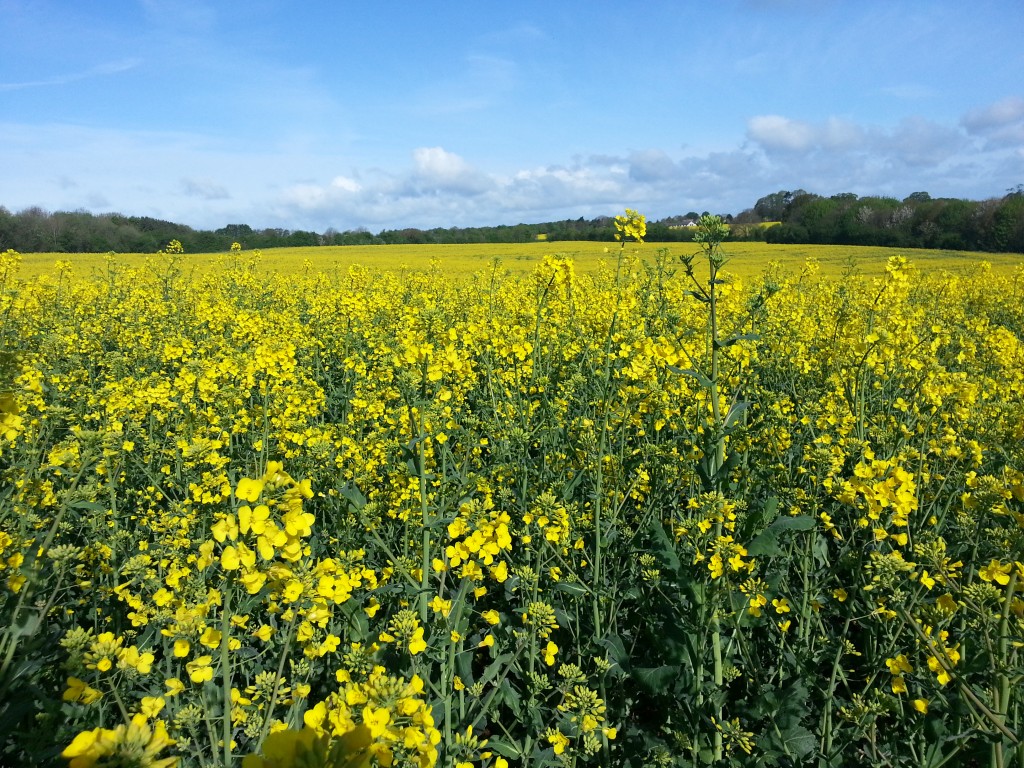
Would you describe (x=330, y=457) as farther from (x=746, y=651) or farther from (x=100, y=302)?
(x=100, y=302)

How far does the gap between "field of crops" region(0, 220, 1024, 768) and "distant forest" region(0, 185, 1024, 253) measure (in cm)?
3173

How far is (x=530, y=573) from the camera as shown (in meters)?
2.58

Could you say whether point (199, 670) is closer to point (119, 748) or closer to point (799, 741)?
point (119, 748)

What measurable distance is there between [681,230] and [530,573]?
112 ft

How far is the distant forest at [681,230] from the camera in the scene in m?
37.4

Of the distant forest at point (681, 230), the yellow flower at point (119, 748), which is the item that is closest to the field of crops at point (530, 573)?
the yellow flower at point (119, 748)

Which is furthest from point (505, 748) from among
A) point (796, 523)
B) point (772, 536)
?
point (796, 523)

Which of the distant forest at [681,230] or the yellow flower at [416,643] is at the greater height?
the distant forest at [681,230]

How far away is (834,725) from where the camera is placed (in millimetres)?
2680

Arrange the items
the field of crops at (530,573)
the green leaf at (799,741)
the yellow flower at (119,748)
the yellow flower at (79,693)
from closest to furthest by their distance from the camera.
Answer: the yellow flower at (119,748)
the yellow flower at (79,693)
the field of crops at (530,573)
the green leaf at (799,741)

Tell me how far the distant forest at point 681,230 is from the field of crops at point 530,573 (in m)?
31.7

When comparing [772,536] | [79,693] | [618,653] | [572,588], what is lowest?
[618,653]

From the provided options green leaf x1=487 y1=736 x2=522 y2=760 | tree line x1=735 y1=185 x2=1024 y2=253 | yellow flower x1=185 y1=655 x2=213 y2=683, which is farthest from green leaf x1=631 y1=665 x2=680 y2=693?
tree line x1=735 y1=185 x2=1024 y2=253

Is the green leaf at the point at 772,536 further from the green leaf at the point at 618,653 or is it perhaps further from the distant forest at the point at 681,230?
the distant forest at the point at 681,230
